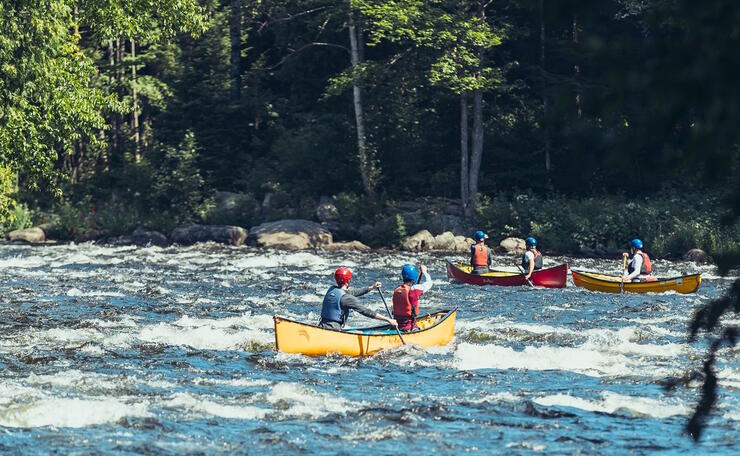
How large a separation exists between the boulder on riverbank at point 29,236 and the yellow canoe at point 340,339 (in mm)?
26149

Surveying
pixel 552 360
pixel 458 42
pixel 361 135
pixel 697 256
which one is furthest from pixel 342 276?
pixel 361 135

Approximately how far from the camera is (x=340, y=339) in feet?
49.1

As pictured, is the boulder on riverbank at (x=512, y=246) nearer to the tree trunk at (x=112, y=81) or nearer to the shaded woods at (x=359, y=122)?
the shaded woods at (x=359, y=122)

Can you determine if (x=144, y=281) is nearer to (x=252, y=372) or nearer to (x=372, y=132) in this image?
(x=252, y=372)

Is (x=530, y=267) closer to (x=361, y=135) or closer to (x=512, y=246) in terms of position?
(x=512, y=246)

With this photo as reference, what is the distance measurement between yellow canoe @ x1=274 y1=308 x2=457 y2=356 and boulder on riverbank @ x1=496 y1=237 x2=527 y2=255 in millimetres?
19663

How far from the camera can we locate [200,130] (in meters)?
46.3

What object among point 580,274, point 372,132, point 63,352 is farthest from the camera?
point 372,132

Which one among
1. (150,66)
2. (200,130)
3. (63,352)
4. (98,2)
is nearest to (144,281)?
(98,2)

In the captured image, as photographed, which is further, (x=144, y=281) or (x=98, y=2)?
(x=144, y=281)

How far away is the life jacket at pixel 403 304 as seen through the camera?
16.2 meters

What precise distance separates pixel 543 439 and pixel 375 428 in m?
1.70

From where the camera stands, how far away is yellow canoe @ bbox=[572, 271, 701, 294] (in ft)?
76.7

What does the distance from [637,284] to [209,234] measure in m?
18.7
